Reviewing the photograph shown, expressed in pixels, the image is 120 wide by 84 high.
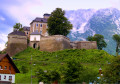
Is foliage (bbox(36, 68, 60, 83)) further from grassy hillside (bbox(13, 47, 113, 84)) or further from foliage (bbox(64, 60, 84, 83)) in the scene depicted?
grassy hillside (bbox(13, 47, 113, 84))

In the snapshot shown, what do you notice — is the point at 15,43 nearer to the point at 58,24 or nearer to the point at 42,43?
the point at 42,43

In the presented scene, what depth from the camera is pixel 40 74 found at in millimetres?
51750

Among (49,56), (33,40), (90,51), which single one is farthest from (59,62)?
(33,40)

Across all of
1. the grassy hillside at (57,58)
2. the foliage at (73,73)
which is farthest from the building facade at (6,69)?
the grassy hillside at (57,58)

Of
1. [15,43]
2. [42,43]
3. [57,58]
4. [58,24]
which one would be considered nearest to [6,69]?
[57,58]

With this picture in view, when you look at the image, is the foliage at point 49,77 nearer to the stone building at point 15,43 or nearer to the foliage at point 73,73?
the foliage at point 73,73

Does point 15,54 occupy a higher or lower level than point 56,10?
lower

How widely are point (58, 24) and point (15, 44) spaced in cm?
1793

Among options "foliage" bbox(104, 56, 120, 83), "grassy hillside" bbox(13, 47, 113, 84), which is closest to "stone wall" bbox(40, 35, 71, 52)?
"grassy hillside" bbox(13, 47, 113, 84)

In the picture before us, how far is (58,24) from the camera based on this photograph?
98.8 m

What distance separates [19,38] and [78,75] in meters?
48.6

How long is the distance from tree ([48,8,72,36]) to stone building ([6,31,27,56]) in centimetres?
1181

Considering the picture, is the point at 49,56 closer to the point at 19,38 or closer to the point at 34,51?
the point at 34,51

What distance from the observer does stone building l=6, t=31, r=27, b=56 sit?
309 feet
